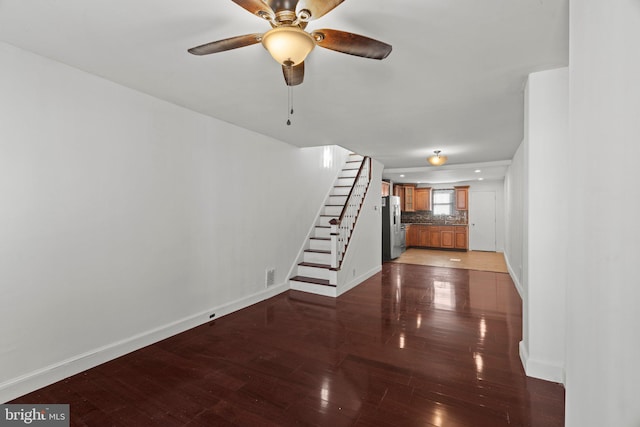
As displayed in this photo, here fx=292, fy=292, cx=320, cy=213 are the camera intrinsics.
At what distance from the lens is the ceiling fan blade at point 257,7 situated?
1.30 meters

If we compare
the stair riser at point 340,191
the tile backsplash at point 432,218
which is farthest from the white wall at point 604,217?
the tile backsplash at point 432,218

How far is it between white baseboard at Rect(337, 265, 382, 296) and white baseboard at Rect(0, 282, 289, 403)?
1790mm

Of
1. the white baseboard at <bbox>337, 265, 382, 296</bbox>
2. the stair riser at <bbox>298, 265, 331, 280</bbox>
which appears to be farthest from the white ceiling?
the white baseboard at <bbox>337, 265, 382, 296</bbox>

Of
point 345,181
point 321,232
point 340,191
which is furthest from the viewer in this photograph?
point 345,181

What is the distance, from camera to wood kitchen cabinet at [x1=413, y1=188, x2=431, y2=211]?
10.8 metres

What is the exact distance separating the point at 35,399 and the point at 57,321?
53 cm

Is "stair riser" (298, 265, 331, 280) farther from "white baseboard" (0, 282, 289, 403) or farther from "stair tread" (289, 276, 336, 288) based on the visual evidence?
"white baseboard" (0, 282, 289, 403)

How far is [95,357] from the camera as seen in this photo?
2518 millimetres

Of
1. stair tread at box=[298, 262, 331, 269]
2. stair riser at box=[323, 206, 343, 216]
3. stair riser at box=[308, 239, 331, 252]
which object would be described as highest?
stair riser at box=[323, 206, 343, 216]

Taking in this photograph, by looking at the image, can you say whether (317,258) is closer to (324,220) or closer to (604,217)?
(324,220)

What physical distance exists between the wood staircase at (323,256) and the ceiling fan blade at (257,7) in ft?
11.5

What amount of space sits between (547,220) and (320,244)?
11.9 ft

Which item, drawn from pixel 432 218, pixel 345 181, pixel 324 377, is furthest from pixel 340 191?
pixel 432 218

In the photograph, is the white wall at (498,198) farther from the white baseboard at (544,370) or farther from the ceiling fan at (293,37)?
the ceiling fan at (293,37)
